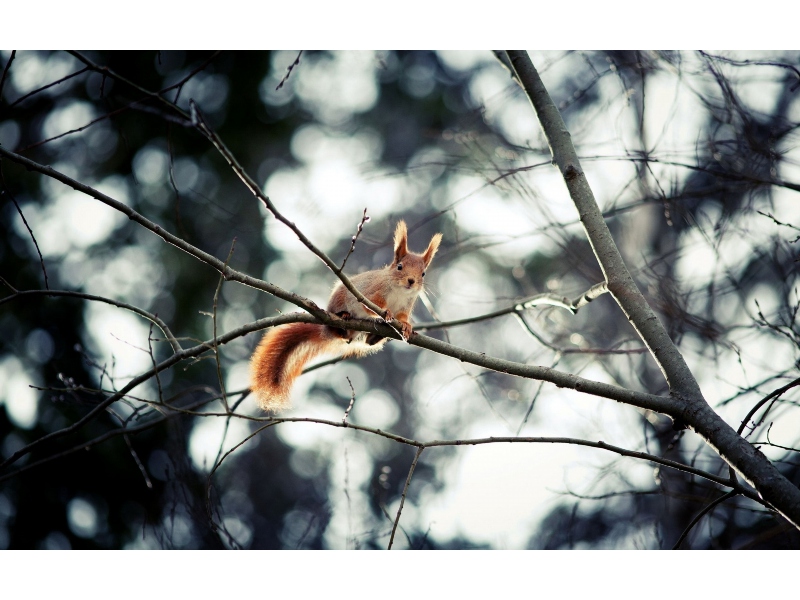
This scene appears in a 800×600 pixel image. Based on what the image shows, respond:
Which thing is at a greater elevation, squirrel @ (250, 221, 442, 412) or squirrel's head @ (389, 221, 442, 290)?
squirrel's head @ (389, 221, 442, 290)

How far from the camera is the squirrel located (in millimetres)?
2422

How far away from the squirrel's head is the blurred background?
94 millimetres

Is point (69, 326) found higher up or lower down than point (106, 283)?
lower down

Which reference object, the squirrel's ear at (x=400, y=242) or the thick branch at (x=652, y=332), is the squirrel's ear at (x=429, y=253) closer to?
the squirrel's ear at (x=400, y=242)

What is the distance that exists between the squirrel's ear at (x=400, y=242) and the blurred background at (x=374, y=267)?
0.08 m

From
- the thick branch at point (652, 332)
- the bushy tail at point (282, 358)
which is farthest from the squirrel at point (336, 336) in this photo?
the thick branch at point (652, 332)

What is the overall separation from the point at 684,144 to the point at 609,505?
3047 mm

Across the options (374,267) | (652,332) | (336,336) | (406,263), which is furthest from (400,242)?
(374,267)

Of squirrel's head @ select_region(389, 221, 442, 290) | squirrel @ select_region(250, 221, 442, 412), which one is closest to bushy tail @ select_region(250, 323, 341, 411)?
squirrel @ select_region(250, 221, 442, 412)

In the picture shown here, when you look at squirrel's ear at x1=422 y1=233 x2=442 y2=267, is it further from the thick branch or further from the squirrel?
→ the thick branch

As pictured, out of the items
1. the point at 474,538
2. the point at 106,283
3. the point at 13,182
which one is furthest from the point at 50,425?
the point at 474,538

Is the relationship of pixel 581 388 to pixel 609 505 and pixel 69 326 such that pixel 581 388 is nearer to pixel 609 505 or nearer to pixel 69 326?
pixel 609 505

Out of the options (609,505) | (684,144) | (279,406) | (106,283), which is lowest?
(279,406)

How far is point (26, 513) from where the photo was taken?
4.50 metres
